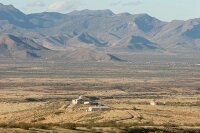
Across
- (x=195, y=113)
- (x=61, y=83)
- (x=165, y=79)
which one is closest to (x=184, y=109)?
(x=195, y=113)

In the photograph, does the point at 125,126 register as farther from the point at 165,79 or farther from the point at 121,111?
the point at 165,79

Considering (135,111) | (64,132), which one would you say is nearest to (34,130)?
(64,132)

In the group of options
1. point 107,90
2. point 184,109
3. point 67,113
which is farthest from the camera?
point 107,90

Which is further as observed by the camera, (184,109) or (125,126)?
(184,109)

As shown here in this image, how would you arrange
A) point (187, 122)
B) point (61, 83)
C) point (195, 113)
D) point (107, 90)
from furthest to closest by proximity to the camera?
1. point (61, 83)
2. point (107, 90)
3. point (195, 113)
4. point (187, 122)

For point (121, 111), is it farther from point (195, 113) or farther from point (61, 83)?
point (61, 83)

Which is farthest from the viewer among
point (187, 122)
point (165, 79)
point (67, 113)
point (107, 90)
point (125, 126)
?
point (165, 79)

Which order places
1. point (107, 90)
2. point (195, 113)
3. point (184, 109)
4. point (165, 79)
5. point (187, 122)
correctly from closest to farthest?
point (187, 122)
point (195, 113)
point (184, 109)
point (107, 90)
point (165, 79)

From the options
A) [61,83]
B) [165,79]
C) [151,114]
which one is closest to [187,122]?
[151,114]

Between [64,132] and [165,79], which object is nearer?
[64,132]
